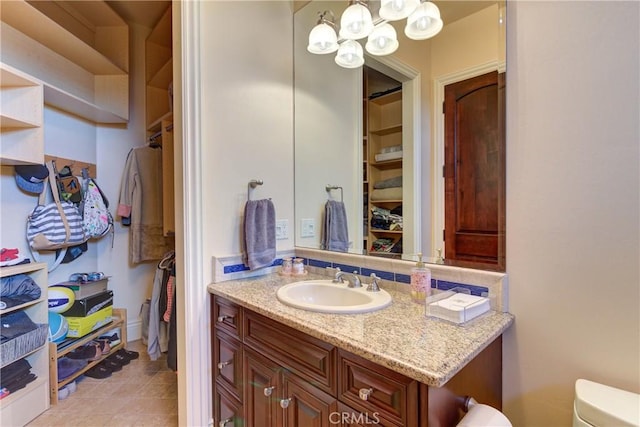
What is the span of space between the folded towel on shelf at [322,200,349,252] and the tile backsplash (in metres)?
0.08

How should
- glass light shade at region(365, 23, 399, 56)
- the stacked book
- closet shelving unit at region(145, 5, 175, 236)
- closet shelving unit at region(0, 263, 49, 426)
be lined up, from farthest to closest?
closet shelving unit at region(145, 5, 175, 236) < the stacked book < closet shelving unit at region(0, 263, 49, 426) < glass light shade at region(365, 23, 399, 56)

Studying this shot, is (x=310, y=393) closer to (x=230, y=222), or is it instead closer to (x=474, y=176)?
(x=230, y=222)

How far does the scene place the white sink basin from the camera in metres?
1.07

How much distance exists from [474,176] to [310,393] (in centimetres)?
99

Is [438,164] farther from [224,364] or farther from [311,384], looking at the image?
[224,364]

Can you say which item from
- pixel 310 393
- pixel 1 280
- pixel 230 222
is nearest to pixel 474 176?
pixel 310 393

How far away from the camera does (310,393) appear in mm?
957

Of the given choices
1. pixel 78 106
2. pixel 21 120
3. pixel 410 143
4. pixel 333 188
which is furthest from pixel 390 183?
pixel 78 106

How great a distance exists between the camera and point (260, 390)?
1.16 meters

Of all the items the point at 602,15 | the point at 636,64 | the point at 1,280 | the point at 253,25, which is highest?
the point at 253,25

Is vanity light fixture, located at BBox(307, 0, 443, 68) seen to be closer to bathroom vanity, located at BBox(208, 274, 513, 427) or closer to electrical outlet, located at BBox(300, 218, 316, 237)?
electrical outlet, located at BBox(300, 218, 316, 237)

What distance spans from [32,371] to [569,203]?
2.72 meters

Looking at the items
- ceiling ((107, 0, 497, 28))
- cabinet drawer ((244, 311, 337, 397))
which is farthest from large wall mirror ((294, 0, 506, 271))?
cabinet drawer ((244, 311, 337, 397))

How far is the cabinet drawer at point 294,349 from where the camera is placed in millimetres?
901
